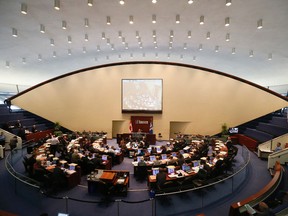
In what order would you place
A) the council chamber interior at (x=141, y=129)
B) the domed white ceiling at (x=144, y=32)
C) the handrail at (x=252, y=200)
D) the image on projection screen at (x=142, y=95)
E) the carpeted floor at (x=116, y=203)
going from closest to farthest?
the handrail at (x=252, y=200) < the carpeted floor at (x=116, y=203) < the domed white ceiling at (x=144, y=32) < the council chamber interior at (x=141, y=129) < the image on projection screen at (x=142, y=95)

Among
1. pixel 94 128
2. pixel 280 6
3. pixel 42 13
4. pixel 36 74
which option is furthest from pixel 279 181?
pixel 36 74

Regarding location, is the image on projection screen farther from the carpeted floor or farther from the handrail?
the handrail

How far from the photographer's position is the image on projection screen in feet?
57.4

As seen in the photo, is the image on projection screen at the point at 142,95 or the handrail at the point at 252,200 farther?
the image on projection screen at the point at 142,95

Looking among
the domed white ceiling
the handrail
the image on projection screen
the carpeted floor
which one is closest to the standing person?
the carpeted floor

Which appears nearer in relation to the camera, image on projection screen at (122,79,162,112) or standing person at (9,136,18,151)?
standing person at (9,136,18,151)

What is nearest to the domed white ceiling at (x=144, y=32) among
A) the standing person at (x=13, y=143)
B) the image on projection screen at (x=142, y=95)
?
the image on projection screen at (x=142, y=95)

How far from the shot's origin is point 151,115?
17.7 m

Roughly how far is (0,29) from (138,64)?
11.2 m

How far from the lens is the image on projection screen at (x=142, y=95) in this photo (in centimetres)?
1750

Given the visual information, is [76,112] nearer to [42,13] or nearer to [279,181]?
[42,13]

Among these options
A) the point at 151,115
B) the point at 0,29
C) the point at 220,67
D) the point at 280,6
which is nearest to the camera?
the point at 280,6

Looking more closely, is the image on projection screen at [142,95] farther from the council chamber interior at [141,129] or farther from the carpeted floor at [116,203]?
the carpeted floor at [116,203]

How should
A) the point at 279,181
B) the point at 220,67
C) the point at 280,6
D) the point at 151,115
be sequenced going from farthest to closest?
1. the point at 151,115
2. the point at 220,67
3. the point at 279,181
4. the point at 280,6
